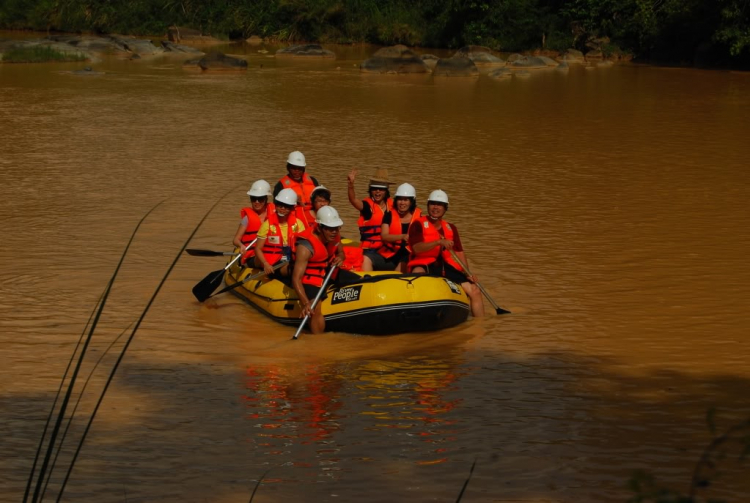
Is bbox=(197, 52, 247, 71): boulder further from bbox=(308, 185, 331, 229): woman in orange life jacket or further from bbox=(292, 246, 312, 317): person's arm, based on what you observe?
bbox=(292, 246, 312, 317): person's arm

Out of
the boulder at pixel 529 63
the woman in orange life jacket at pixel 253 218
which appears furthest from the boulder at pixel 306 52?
the woman in orange life jacket at pixel 253 218

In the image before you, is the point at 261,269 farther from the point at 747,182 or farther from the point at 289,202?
the point at 747,182

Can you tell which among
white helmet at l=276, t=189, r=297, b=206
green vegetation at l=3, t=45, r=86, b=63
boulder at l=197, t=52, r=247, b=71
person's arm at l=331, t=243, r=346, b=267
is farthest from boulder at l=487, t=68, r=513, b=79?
person's arm at l=331, t=243, r=346, b=267

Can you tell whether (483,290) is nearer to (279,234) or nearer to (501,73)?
(279,234)

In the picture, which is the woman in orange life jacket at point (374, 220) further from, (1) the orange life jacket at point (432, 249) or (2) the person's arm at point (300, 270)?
(2) the person's arm at point (300, 270)

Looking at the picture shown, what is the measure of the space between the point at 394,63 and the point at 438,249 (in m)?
31.9

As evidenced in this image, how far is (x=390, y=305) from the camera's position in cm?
943

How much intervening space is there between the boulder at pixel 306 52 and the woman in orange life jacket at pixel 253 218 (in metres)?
38.9

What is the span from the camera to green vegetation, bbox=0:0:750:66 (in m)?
42.1

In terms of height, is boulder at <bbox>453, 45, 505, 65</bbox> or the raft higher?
the raft

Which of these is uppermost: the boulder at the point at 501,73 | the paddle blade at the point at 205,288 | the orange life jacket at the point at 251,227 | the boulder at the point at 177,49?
the orange life jacket at the point at 251,227

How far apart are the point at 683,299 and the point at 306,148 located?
12.2 metres

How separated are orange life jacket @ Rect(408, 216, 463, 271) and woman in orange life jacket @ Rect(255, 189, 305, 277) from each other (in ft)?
3.80

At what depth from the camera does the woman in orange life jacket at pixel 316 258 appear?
962cm
